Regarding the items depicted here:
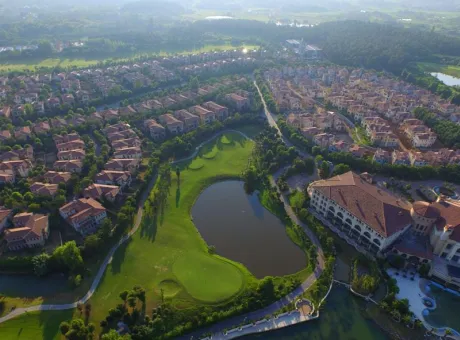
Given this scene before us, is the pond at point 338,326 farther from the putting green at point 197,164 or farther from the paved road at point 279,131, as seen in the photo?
the putting green at point 197,164

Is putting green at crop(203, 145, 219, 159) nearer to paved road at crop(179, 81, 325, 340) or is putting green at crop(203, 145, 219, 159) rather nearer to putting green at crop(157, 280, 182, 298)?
paved road at crop(179, 81, 325, 340)

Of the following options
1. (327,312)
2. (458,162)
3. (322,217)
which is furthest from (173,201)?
(458,162)

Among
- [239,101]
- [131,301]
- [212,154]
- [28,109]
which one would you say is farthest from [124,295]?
[28,109]

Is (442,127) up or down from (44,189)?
up

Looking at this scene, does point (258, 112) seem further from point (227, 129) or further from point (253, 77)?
point (253, 77)

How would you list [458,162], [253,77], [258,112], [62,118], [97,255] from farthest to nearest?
1. [253,77]
2. [258,112]
3. [62,118]
4. [458,162]
5. [97,255]

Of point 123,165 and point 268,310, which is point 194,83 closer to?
point 123,165
